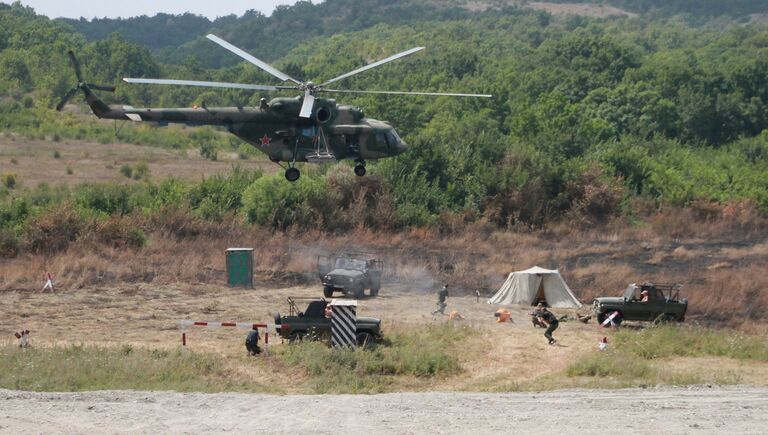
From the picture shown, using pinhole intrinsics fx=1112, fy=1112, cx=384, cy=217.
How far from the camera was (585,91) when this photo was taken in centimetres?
9812

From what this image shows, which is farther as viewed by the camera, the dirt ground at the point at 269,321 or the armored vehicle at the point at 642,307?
the armored vehicle at the point at 642,307

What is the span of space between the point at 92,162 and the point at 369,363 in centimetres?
4748

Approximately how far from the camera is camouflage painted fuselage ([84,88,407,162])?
119 ft

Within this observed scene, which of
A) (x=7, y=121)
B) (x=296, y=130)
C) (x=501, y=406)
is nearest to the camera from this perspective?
(x=501, y=406)

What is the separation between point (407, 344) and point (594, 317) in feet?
27.7

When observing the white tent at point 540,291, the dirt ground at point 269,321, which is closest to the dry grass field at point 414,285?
the dirt ground at point 269,321

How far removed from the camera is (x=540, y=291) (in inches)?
1497

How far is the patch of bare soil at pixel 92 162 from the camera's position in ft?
210

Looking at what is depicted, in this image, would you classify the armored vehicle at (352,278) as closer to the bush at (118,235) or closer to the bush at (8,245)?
the bush at (118,235)

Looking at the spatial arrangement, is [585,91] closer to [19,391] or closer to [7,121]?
[7,121]

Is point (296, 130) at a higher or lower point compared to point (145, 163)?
higher

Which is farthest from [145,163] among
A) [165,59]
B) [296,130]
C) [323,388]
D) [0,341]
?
[165,59]

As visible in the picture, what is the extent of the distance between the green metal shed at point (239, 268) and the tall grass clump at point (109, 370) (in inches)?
512

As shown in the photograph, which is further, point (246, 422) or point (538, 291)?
point (538, 291)
